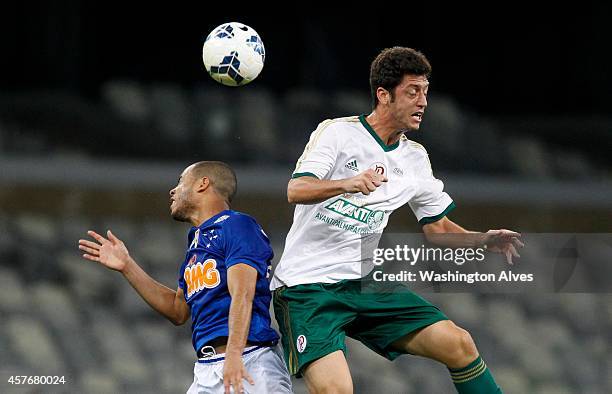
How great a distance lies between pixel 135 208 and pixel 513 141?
4211 millimetres

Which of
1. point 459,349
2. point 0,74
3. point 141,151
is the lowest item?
point 459,349

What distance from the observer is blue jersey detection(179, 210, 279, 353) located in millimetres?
4328

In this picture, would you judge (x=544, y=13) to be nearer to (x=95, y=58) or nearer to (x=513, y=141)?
(x=513, y=141)

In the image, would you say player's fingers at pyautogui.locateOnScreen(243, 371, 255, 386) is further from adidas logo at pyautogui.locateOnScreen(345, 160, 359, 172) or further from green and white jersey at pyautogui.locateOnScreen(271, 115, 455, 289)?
adidas logo at pyautogui.locateOnScreen(345, 160, 359, 172)

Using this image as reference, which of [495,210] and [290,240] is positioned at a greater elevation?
[495,210]

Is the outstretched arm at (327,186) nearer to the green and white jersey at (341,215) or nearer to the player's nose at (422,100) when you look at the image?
the green and white jersey at (341,215)

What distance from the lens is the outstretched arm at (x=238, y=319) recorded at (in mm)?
4074

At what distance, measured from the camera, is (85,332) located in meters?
8.90

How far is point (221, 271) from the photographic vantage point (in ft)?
14.4

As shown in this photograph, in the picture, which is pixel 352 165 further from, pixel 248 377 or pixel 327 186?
pixel 248 377

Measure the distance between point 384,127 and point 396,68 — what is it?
0.90ft

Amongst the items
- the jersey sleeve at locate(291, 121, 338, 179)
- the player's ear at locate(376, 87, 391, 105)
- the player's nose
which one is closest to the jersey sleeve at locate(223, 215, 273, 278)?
the jersey sleeve at locate(291, 121, 338, 179)

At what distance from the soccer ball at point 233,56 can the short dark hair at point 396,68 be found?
0.84m

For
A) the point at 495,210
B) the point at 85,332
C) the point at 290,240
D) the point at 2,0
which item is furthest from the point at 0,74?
the point at 290,240
